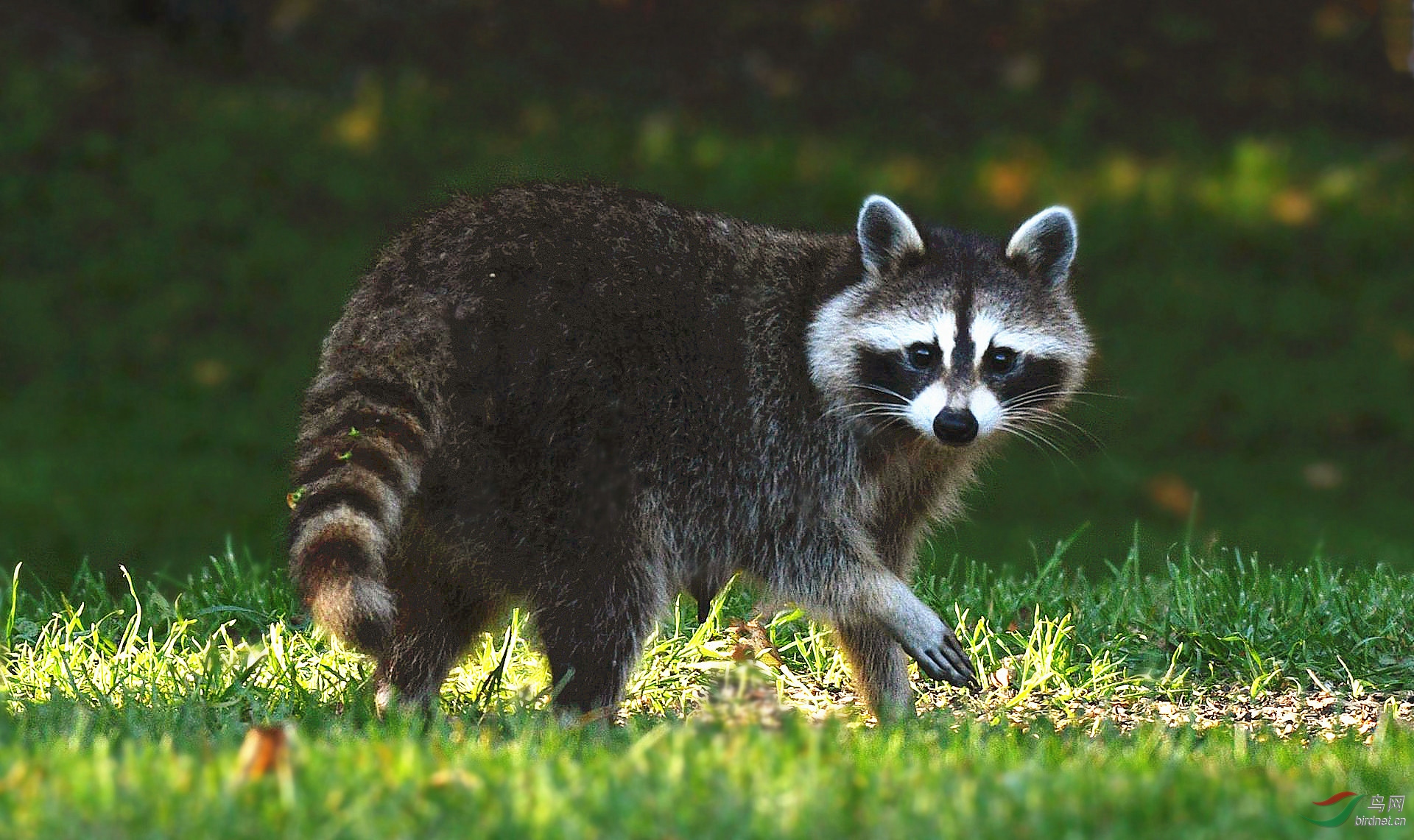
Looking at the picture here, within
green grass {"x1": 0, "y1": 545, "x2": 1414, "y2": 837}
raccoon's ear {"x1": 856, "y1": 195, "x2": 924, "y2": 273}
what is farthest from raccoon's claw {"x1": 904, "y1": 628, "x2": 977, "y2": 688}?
raccoon's ear {"x1": 856, "y1": 195, "x2": 924, "y2": 273}

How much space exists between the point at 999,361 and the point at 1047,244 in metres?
0.44

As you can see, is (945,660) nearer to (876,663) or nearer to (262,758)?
(876,663)

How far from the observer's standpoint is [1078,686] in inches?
206

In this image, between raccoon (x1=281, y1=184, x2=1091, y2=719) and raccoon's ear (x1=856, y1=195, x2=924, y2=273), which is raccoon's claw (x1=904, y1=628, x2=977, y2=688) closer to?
raccoon (x1=281, y1=184, x2=1091, y2=719)

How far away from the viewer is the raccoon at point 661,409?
15.1 feet

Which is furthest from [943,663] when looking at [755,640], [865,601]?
[755,640]

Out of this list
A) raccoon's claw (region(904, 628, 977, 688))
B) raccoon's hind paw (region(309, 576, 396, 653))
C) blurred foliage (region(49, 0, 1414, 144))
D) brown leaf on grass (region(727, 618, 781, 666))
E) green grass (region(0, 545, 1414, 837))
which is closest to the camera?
green grass (region(0, 545, 1414, 837))

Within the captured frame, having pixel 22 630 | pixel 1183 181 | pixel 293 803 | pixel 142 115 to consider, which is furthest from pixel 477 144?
pixel 293 803

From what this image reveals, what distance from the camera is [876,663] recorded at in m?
5.17

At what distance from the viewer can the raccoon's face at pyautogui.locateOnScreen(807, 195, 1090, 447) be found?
16.0ft

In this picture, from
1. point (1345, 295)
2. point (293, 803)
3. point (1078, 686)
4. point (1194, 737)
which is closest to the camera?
point (293, 803)

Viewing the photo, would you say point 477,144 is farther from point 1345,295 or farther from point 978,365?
point 978,365

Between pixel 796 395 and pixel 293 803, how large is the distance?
2.34m

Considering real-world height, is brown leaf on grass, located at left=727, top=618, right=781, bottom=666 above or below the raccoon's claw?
below
